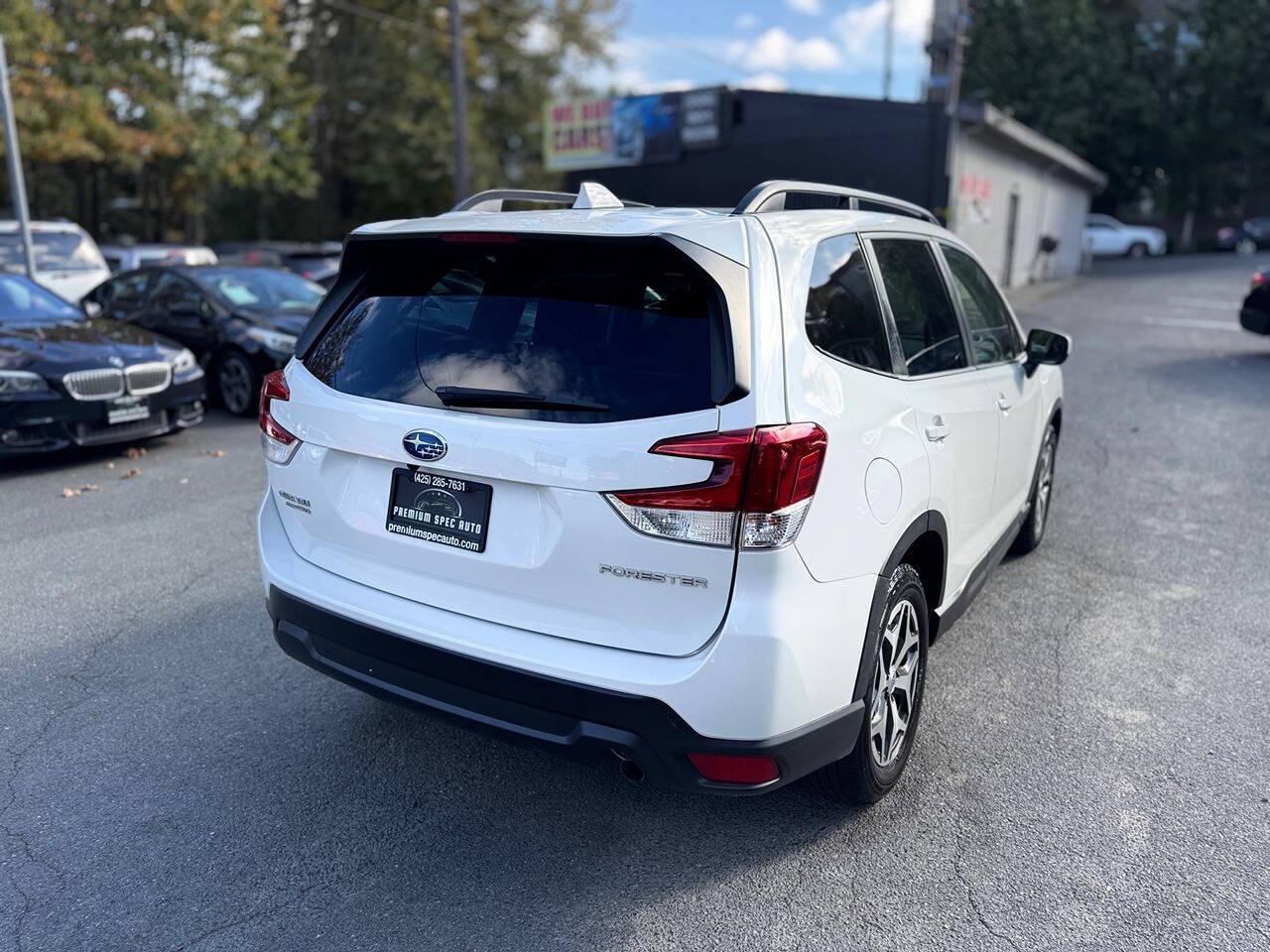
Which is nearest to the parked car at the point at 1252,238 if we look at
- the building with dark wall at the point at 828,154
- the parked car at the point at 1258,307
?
the building with dark wall at the point at 828,154

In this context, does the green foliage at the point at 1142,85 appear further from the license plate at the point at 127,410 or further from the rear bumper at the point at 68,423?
the license plate at the point at 127,410

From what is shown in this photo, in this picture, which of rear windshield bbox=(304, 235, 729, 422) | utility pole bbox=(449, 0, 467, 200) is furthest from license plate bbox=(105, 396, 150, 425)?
utility pole bbox=(449, 0, 467, 200)

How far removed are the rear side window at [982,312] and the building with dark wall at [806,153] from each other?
48.5 feet

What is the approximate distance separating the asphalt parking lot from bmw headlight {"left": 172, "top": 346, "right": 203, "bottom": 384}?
3.08m

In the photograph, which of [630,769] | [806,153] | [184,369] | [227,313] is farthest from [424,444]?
[806,153]

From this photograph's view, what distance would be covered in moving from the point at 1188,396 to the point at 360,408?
32.9ft

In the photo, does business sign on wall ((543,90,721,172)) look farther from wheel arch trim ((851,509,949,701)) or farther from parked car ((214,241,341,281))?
wheel arch trim ((851,509,949,701))

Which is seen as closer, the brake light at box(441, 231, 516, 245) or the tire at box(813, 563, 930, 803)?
the brake light at box(441, 231, 516, 245)

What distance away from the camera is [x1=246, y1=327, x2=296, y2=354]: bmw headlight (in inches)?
378

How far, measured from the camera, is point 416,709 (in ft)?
9.50

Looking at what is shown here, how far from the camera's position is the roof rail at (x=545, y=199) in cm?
319

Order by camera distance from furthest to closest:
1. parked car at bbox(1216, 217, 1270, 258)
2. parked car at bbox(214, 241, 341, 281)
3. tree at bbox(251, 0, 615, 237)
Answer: parked car at bbox(1216, 217, 1270, 258) < tree at bbox(251, 0, 615, 237) < parked car at bbox(214, 241, 341, 281)

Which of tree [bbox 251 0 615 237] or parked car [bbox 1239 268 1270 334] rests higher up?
tree [bbox 251 0 615 237]

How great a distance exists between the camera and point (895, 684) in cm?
322
